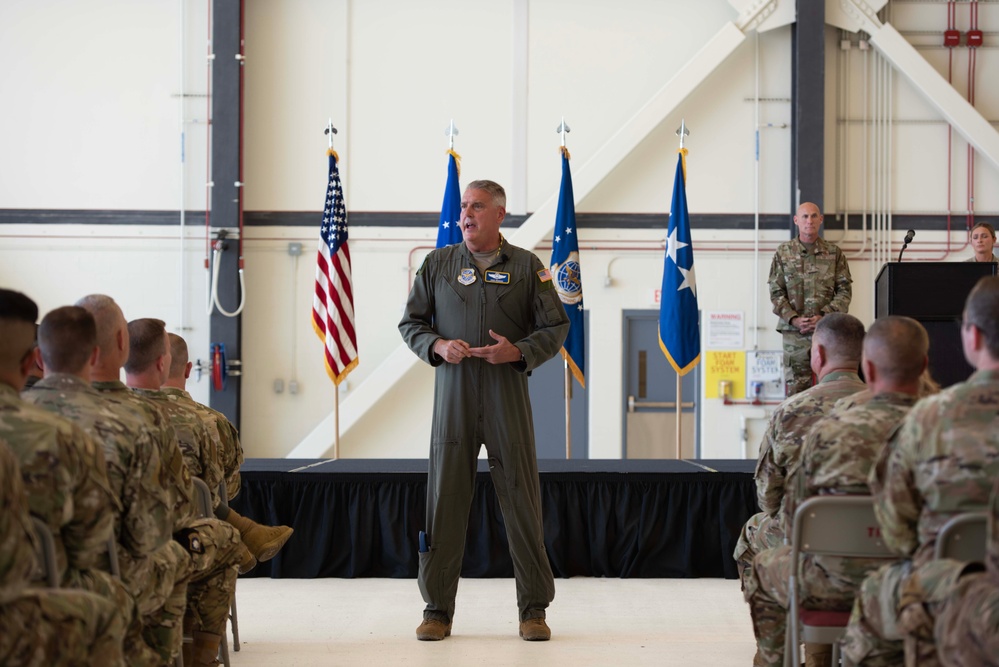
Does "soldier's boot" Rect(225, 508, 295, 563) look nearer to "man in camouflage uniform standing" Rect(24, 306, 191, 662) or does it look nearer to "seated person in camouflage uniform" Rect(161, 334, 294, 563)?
"seated person in camouflage uniform" Rect(161, 334, 294, 563)

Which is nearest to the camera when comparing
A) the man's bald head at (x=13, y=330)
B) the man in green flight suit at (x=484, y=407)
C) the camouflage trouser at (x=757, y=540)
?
the man's bald head at (x=13, y=330)

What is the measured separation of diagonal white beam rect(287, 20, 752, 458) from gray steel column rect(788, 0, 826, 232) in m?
0.59

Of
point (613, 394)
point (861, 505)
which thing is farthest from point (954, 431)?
point (613, 394)

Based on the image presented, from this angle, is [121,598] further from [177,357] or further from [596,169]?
[596,169]

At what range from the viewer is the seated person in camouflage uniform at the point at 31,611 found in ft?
5.76

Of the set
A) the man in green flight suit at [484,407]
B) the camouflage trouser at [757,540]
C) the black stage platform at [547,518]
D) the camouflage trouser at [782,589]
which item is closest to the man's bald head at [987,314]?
the camouflage trouser at [782,589]

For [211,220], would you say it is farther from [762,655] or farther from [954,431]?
[954,431]

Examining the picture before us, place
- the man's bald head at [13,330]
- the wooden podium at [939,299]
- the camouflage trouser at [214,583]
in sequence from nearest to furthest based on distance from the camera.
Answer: the man's bald head at [13,330] → the camouflage trouser at [214,583] → the wooden podium at [939,299]

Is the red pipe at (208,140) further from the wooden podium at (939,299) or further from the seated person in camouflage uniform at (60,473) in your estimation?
the seated person in camouflage uniform at (60,473)

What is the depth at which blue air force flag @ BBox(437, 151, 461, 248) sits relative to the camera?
7117mm

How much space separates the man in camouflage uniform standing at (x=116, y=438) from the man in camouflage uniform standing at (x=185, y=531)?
0.07m

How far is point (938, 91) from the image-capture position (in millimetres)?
9117

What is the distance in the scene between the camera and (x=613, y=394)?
9258 mm

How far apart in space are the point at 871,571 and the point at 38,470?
192 cm
